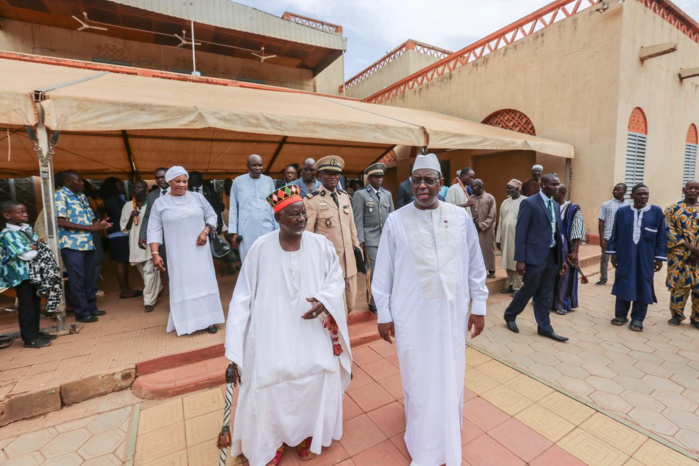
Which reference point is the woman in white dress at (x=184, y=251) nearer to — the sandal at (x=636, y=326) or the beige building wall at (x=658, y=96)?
the sandal at (x=636, y=326)

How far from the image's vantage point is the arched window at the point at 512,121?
9664 millimetres

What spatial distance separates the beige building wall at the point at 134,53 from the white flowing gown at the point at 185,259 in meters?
11.0

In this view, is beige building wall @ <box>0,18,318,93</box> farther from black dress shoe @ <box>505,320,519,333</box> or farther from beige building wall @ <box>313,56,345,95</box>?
black dress shoe @ <box>505,320,519,333</box>

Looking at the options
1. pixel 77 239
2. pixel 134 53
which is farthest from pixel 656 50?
pixel 134 53

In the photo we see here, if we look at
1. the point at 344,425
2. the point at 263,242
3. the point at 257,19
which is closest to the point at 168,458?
the point at 344,425

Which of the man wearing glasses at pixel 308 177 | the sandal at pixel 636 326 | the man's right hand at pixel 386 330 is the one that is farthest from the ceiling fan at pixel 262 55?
the sandal at pixel 636 326

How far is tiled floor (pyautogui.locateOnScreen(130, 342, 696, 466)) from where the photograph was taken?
2242 millimetres

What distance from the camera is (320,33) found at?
1230 cm

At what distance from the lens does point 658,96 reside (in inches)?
363

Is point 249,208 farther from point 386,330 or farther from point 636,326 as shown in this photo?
point 636,326

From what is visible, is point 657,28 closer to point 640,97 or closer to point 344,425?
point 640,97

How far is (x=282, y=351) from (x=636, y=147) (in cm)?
1080

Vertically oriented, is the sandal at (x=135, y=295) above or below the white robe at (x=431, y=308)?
below

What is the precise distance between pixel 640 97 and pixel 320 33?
33.3 ft
